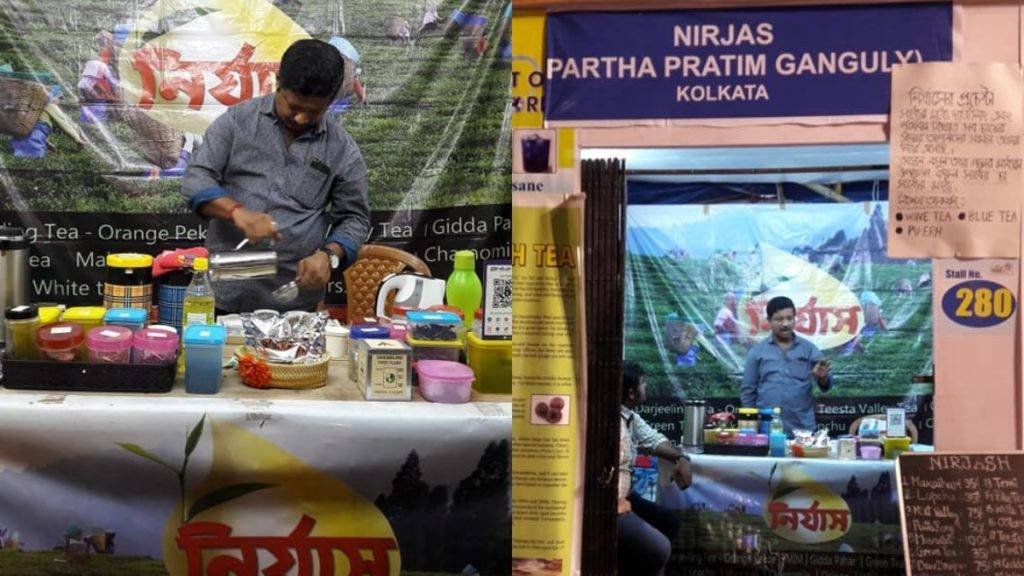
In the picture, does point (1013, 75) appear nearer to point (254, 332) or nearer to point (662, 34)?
point (662, 34)

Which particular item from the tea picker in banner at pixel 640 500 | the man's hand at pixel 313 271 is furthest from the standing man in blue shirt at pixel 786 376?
the man's hand at pixel 313 271

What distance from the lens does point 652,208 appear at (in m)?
2.54

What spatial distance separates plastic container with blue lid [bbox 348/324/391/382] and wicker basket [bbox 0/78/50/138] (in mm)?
2846

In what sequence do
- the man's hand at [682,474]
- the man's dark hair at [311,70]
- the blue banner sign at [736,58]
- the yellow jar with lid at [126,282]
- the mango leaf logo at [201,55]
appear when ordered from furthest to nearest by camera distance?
the mango leaf logo at [201,55] < the man's dark hair at [311,70] < the man's hand at [682,474] < the yellow jar with lid at [126,282] < the blue banner sign at [736,58]

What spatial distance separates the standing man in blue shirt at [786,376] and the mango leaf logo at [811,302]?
0.04m

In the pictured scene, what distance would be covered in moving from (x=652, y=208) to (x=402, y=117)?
228 cm

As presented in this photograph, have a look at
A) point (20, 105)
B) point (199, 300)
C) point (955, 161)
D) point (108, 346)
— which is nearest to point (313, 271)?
point (199, 300)

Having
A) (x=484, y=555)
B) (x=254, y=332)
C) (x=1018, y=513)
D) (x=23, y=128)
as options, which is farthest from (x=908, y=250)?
(x=23, y=128)

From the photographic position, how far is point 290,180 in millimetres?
3340

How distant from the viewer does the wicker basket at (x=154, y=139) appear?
4578 millimetres

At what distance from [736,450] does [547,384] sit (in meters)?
0.92

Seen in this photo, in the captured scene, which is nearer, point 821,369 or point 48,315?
point 48,315

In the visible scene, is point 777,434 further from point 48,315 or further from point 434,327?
point 48,315

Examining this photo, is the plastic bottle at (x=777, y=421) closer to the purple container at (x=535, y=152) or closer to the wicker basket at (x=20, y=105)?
the purple container at (x=535, y=152)
